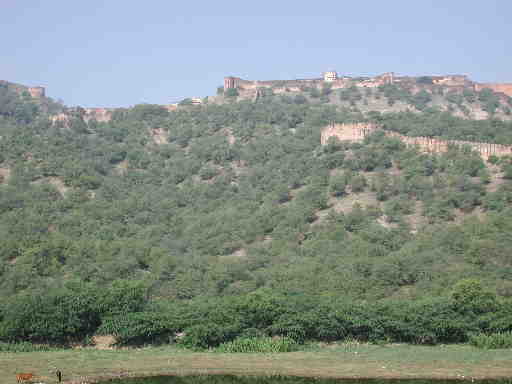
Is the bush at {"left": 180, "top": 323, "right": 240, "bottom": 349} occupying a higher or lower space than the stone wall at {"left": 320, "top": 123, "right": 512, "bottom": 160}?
lower

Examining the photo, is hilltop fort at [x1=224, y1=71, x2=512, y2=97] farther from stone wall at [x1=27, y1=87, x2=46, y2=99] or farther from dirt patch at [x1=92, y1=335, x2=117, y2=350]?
dirt patch at [x1=92, y1=335, x2=117, y2=350]

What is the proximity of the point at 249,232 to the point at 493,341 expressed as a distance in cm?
1860

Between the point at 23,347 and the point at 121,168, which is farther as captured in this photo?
the point at 121,168

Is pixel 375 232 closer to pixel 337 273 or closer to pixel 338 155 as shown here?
pixel 337 273

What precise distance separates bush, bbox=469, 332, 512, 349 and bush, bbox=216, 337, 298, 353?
265 inches

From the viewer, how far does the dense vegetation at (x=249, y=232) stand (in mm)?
30406

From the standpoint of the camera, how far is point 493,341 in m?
29.1

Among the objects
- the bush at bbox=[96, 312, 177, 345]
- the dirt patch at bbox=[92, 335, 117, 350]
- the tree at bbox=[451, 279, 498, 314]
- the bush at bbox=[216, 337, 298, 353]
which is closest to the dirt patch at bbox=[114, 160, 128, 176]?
the dirt patch at bbox=[92, 335, 117, 350]

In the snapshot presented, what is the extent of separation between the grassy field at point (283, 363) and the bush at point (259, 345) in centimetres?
72

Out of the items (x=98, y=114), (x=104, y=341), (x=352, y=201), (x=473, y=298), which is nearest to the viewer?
(x=473, y=298)

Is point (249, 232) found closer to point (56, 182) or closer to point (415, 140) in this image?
point (415, 140)

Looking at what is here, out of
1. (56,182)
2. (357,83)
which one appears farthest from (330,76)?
(56,182)

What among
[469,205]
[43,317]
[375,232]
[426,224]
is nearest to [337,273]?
[375,232]

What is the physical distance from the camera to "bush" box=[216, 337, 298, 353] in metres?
28.9
